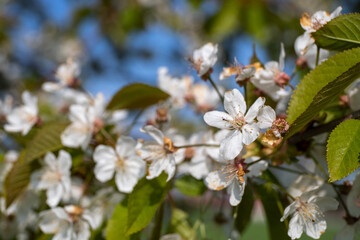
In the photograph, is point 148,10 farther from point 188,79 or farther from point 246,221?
point 246,221

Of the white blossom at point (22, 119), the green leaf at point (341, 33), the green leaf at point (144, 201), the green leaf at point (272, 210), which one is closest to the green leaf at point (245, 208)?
the green leaf at point (272, 210)

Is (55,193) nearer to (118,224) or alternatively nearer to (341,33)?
(118,224)

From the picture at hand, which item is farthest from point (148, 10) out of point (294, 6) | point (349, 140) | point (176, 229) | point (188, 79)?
point (349, 140)

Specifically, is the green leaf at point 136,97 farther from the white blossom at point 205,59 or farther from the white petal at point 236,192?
the white petal at point 236,192

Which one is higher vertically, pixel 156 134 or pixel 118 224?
pixel 156 134

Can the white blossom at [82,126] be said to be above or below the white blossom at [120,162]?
above

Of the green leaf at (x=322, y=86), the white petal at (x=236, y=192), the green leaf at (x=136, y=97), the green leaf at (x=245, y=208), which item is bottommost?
the green leaf at (x=245, y=208)

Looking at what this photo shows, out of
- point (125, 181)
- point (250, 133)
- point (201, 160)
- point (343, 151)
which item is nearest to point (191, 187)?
point (201, 160)
